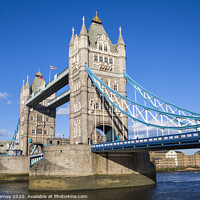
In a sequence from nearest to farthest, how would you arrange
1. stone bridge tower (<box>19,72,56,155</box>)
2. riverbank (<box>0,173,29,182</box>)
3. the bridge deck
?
1. the bridge deck
2. riverbank (<box>0,173,29,182</box>)
3. stone bridge tower (<box>19,72,56,155</box>)

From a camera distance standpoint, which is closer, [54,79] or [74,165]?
[74,165]

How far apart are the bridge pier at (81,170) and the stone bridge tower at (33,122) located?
107ft

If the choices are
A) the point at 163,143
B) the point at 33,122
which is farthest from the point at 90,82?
the point at 33,122

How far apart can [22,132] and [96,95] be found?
37327 millimetres

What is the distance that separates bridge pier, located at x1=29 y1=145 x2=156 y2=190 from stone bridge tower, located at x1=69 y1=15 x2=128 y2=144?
4280mm

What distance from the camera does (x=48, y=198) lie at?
31.0m

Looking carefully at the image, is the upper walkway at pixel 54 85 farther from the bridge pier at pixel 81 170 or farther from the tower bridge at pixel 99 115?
the bridge pier at pixel 81 170

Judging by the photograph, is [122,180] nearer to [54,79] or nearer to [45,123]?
[54,79]

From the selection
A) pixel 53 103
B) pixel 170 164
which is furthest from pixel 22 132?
pixel 170 164

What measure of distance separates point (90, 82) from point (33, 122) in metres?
33.4

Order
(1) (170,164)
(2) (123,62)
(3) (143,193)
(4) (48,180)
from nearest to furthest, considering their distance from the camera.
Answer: (3) (143,193)
(4) (48,180)
(2) (123,62)
(1) (170,164)

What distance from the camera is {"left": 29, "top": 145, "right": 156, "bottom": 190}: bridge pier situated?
37156 millimetres

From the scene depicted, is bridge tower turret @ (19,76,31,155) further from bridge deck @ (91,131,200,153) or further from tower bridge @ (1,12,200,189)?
bridge deck @ (91,131,200,153)

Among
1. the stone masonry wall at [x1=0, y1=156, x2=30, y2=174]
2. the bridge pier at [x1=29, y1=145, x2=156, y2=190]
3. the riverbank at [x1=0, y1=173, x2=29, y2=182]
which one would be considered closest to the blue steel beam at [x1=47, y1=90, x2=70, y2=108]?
the stone masonry wall at [x1=0, y1=156, x2=30, y2=174]
